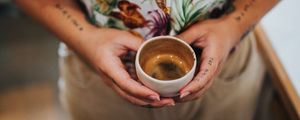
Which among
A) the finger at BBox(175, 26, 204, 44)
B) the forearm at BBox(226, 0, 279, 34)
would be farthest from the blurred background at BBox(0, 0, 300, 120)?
the finger at BBox(175, 26, 204, 44)

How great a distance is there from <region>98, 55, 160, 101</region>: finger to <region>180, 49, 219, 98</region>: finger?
2.0 inches

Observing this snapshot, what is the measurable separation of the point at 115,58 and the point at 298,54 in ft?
1.73

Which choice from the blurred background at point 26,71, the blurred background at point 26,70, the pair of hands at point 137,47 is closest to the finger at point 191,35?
the pair of hands at point 137,47

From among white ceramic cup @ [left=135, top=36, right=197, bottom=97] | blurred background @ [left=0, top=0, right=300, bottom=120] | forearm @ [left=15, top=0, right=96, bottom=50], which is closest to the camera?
white ceramic cup @ [left=135, top=36, right=197, bottom=97]

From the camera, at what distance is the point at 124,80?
2.12ft

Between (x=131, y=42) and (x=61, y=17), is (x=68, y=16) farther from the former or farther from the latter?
(x=131, y=42)

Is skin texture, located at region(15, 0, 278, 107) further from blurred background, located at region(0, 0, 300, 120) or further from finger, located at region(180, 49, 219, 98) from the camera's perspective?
blurred background, located at region(0, 0, 300, 120)

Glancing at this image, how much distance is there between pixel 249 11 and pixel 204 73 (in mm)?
209

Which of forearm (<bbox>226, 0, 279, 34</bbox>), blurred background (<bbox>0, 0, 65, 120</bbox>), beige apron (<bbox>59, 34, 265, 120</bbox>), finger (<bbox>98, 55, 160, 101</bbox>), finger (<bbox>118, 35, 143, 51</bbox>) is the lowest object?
blurred background (<bbox>0, 0, 65, 120</bbox>)

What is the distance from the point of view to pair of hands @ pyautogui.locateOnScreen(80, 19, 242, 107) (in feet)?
2.09

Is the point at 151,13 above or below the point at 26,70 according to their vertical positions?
above

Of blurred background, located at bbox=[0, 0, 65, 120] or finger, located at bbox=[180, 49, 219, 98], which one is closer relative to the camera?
finger, located at bbox=[180, 49, 219, 98]

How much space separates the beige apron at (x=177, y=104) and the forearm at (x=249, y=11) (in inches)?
3.2

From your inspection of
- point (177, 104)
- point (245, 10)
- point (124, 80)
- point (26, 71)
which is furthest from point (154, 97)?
point (26, 71)
